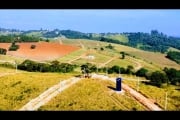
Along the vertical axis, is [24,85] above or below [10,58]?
below

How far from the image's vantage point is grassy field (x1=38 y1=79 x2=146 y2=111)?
719 centimetres

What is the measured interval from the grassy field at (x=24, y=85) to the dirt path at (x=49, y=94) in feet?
0.44

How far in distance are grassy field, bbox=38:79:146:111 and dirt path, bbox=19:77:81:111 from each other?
14cm

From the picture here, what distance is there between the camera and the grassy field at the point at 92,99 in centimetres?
719

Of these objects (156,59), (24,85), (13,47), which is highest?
(13,47)

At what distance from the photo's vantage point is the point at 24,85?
892 cm

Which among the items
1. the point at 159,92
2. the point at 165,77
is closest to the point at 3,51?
the point at 159,92

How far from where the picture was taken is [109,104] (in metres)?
7.61

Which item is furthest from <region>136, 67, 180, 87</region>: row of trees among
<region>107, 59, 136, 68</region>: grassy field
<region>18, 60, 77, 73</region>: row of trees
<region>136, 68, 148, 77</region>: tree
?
<region>18, 60, 77, 73</region>: row of trees

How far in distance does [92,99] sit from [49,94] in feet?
3.58

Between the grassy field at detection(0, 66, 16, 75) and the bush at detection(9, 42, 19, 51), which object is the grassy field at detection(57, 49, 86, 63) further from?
the grassy field at detection(0, 66, 16, 75)

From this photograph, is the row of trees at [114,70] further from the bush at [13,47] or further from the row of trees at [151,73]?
the bush at [13,47]

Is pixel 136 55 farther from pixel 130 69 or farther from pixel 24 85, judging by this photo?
pixel 24 85
